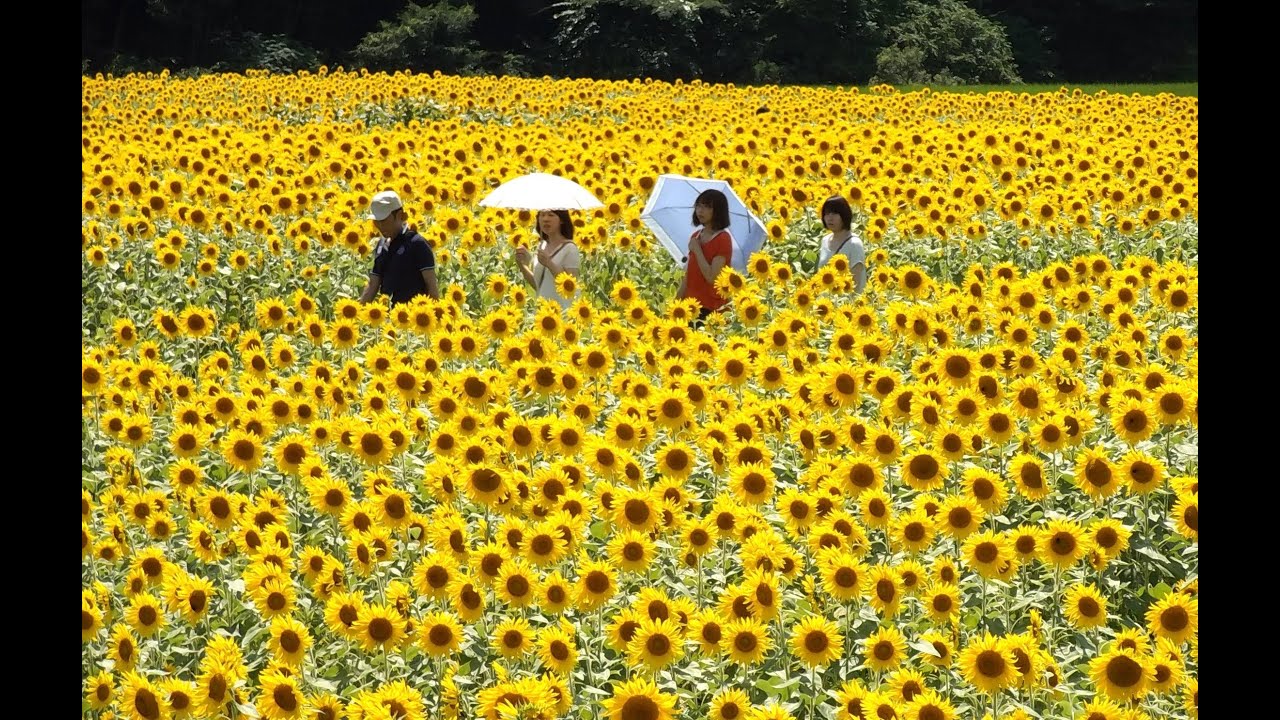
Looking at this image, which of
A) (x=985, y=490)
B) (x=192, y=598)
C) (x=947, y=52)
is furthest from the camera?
(x=947, y=52)

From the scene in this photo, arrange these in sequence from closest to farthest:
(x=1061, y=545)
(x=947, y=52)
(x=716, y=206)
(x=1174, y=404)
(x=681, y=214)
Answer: (x=1061, y=545) → (x=1174, y=404) → (x=716, y=206) → (x=681, y=214) → (x=947, y=52)

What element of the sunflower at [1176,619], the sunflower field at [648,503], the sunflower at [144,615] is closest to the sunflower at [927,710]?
the sunflower field at [648,503]

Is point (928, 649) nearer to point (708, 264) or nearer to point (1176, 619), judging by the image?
point (1176, 619)

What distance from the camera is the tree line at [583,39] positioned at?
1462 inches

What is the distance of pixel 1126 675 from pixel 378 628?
202 cm

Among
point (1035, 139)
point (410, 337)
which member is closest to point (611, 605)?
point (410, 337)

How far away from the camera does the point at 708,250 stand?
30.3 ft

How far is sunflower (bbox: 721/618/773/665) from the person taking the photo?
13.6 ft

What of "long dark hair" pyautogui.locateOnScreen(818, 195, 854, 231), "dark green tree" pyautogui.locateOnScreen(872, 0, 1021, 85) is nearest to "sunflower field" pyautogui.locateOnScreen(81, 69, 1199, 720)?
"long dark hair" pyautogui.locateOnScreen(818, 195, 854, 231)

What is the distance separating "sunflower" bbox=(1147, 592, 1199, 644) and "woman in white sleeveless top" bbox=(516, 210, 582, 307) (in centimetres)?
544

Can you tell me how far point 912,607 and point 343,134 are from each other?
1280 centimetres

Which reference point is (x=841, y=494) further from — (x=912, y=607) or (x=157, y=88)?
(x=157, y=88)

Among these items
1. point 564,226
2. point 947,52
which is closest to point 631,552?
point 564,226

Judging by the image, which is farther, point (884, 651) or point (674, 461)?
point (674, 461)
